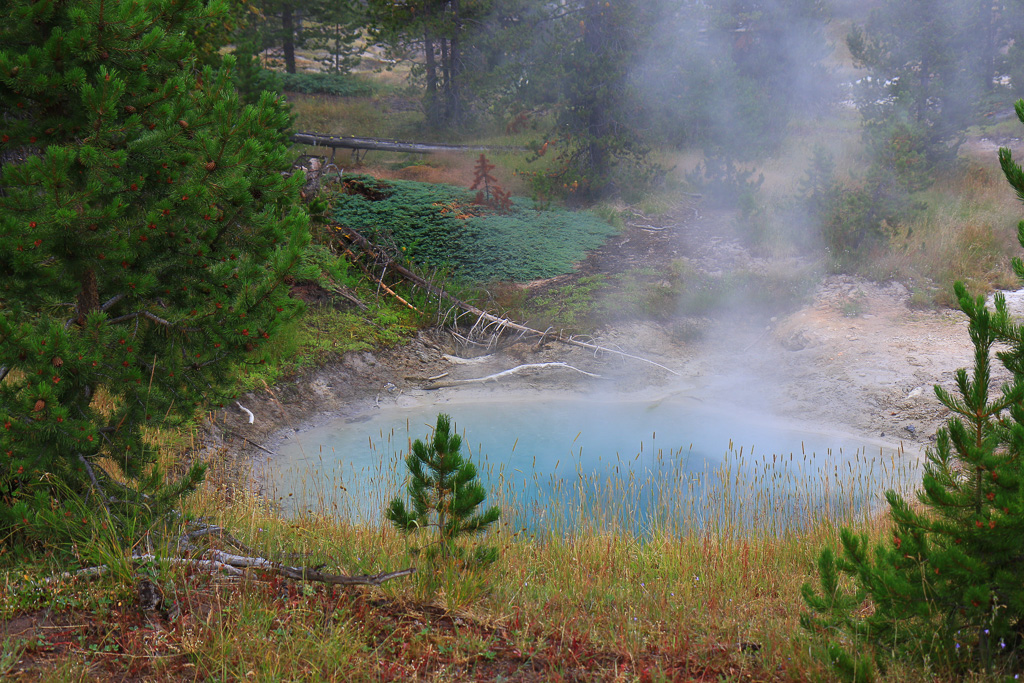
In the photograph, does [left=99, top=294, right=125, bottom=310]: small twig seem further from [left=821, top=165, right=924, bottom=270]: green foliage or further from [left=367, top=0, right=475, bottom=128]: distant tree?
[left=367, top=0, right=475, bottom=128]: distant tree

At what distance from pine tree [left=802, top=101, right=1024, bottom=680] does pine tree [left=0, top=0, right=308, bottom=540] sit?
Result: 3.02 metres

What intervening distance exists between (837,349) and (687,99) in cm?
674

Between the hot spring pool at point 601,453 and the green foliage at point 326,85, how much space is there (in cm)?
1707

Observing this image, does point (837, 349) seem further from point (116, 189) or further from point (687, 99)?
point (116, 189)

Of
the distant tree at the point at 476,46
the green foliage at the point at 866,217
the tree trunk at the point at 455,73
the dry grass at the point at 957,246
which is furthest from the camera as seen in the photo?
the tree trunk at the point at 455,73

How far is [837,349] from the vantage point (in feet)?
28.1

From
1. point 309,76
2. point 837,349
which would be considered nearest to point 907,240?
point 837,349

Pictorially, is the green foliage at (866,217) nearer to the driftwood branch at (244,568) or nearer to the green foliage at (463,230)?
the green foliage at (463,230)

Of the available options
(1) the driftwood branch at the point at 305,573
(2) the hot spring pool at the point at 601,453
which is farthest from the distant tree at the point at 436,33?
(1) the driftwood branch at the point at 305,573

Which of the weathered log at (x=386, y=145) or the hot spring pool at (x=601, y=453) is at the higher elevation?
the weathered log at (x=386, y=145)

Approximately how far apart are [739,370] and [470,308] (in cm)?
384

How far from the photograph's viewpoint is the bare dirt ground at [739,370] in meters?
7.34

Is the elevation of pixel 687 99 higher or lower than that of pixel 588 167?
higher

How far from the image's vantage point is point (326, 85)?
21.7 meters
